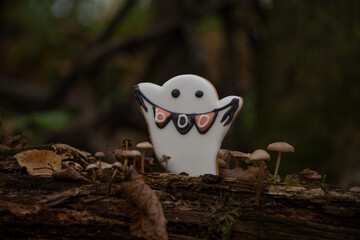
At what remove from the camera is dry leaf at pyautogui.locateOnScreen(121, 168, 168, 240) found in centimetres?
172

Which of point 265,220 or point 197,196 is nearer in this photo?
point 265,220

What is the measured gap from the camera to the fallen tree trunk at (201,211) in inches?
71.6

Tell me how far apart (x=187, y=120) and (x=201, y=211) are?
2.78 ft

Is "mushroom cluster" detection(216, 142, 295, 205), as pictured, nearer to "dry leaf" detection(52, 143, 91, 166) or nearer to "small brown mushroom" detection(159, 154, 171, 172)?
"small brown mushroom" detection(159, 154, 171, 172)

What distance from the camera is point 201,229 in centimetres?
183

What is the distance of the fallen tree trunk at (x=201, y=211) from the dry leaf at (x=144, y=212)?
78 millimetres

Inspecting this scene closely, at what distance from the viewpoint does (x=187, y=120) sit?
257 centimetres

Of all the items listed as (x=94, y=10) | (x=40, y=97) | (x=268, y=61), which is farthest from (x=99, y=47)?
(x=94, y=10)

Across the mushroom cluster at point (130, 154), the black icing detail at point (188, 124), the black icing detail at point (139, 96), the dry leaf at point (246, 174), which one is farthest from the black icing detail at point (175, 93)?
the dry leaf at point (246, 174)

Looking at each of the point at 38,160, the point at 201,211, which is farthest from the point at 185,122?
the point at 38,160

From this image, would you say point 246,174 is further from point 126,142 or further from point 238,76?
point 238,76

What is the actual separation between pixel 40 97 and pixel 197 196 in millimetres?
8080

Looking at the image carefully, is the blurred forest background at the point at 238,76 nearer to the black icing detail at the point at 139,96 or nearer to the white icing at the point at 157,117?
the white icing at the point at 157,117

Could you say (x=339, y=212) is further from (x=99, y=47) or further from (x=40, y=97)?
(x=40, y=97)
